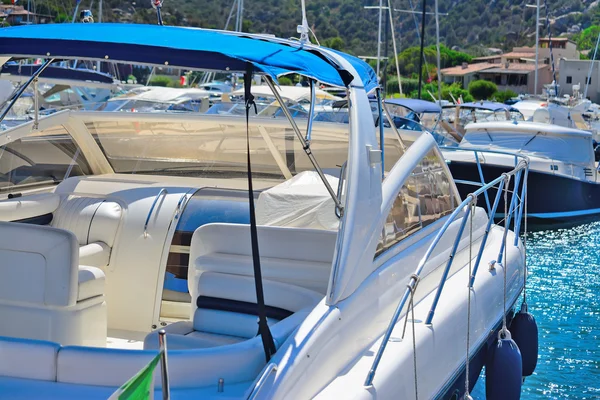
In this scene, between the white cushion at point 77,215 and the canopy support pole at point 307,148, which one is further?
the white cushion at point 77,215

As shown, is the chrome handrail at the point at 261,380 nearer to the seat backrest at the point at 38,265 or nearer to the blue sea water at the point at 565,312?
the seat backrest at the point at 38,265

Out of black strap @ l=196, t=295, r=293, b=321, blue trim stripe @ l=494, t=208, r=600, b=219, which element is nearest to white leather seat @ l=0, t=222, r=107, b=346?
black strap @ l=196, t=295, r=293, b=321

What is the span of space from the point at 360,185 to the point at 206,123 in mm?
3141

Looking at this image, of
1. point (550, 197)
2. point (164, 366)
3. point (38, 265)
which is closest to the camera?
point (164, 366)

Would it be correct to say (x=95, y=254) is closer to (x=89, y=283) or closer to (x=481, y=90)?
(x=89, y=283)

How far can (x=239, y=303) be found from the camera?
3.78 metres

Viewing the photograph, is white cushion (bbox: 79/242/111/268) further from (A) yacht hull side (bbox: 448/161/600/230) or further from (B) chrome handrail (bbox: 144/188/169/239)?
(A) yacht hull side (bbox: 448/161/600/230)

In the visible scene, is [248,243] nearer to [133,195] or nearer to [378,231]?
[378,231]

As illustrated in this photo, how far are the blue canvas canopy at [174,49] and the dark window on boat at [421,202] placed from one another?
2.80ft

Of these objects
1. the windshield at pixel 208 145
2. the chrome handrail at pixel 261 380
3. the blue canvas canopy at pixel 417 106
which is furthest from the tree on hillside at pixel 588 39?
the chrome handrail at pixel 261 380

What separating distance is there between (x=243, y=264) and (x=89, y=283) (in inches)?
27.4

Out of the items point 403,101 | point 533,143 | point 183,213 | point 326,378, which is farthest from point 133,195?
point 403,101

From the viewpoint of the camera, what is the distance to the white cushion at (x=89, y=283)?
3742 millimetres

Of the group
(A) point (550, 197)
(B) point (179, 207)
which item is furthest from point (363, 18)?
(B) point (179, 207)
